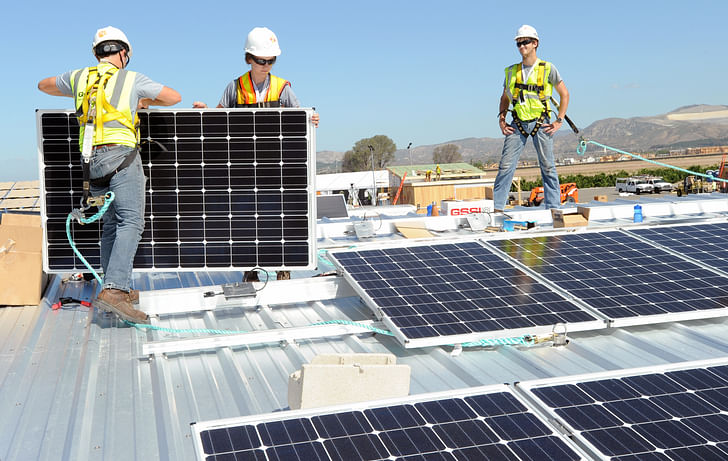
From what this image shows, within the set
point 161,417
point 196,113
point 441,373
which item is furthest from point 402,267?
point 161,417

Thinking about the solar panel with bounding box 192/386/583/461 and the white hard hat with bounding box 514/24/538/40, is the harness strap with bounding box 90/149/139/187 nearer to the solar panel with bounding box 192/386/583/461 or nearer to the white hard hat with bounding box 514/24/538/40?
the solar panel with bounding box 192/386/583/461

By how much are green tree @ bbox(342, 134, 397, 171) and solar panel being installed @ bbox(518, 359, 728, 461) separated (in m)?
163

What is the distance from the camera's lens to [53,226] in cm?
740

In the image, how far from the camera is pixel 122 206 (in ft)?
21.9

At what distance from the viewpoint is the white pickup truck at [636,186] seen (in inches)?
2566

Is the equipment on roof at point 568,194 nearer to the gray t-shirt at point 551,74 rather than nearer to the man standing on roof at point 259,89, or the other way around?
the gray t-shirt at point 551,74

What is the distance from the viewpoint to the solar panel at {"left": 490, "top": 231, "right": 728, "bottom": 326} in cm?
594

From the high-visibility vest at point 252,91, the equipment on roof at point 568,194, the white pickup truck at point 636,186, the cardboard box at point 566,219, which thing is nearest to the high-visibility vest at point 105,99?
the high-visibility vest at point 252,91

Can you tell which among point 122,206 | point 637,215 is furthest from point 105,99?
point 637,215

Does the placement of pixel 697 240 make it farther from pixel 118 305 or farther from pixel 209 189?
pixel 118 305

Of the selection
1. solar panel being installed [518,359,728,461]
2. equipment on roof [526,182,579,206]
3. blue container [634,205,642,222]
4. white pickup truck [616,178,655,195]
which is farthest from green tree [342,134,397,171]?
solar panel being installed [518,359,728,461]

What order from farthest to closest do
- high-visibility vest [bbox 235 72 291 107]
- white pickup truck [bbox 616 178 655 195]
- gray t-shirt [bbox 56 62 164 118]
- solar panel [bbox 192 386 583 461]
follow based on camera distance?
1. white pickup truck [bbox 616 178 655 195]
2. high-visibility vest [bbox 235 72 291 107]
3. gray t-shirt [bbox 56 62 164 118]
4. solar panel [bbox 192 386 583 461]

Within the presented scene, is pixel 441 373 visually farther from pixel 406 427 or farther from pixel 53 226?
pixel 53 226

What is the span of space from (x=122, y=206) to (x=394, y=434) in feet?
14.2
